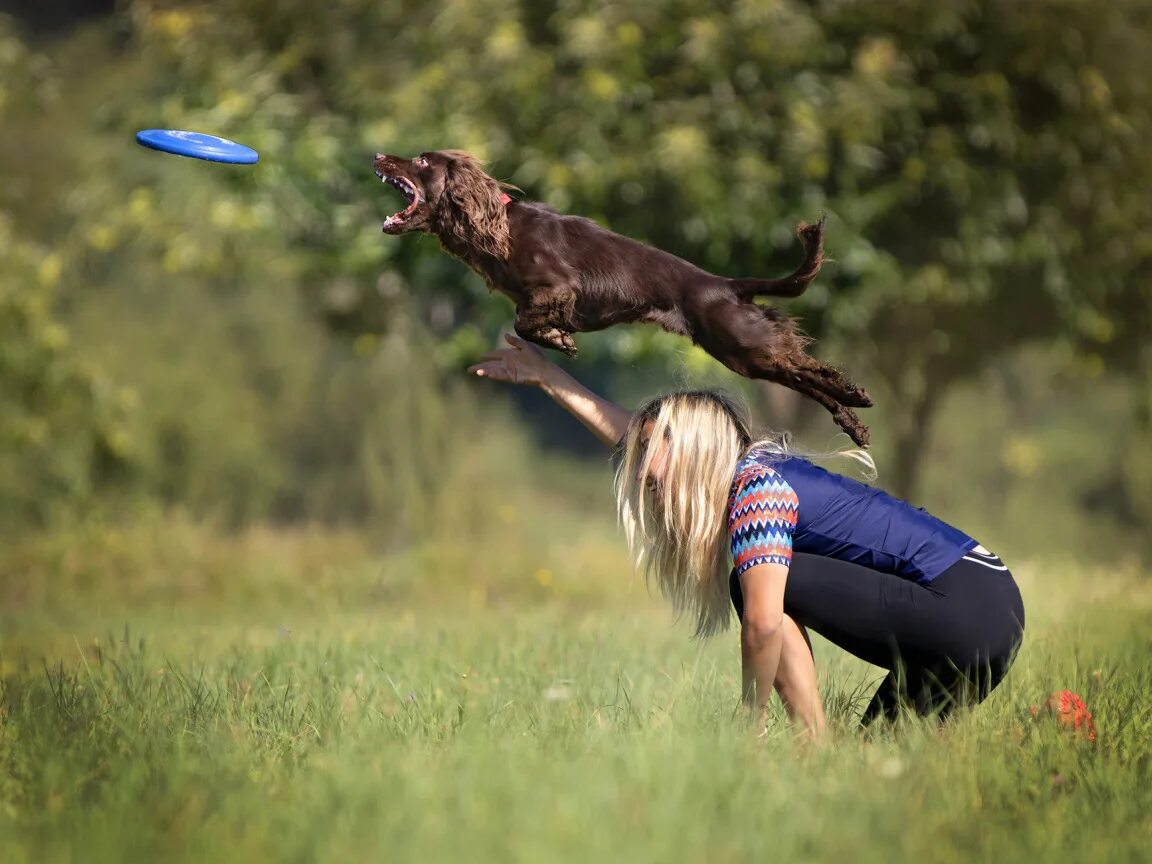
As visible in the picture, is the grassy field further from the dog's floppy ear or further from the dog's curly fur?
the dog's floppy ear

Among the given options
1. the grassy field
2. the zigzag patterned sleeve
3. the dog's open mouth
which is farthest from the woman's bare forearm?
the grassy field

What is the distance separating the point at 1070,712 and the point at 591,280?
1.87m

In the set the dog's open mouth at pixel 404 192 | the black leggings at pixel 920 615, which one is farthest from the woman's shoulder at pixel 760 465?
the dog's open mouth at pixel 404 192

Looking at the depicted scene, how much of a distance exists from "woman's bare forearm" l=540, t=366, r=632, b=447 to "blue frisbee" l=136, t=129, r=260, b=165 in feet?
3.73

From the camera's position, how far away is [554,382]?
405 centimetres

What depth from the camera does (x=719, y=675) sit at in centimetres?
475

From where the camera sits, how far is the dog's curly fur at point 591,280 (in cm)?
416

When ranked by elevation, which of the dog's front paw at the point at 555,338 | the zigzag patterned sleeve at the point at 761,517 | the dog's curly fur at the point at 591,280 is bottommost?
the zigzag patterned sleeve at the point at 761,517

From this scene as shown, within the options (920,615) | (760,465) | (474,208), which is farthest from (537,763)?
(474,208)

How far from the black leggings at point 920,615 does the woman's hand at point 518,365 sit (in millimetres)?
805

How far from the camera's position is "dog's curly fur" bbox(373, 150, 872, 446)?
4156mm

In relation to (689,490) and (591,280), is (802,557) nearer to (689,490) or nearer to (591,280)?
(689,490)

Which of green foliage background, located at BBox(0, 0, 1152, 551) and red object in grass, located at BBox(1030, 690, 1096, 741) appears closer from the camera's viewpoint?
red object in grass, located at BBox(1030, 690, 1096, 741)

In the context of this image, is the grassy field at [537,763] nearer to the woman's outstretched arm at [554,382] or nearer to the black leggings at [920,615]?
the black leggings at [920,615]
